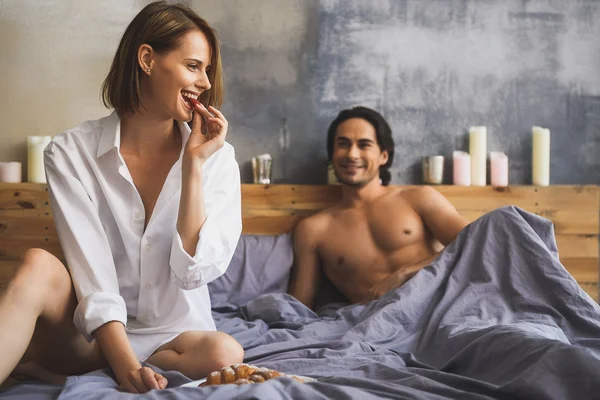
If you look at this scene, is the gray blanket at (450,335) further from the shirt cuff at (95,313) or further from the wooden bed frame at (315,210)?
the wooden bed frame at (315,210)

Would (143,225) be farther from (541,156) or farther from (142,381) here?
(541,156)

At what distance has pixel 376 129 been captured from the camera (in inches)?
114

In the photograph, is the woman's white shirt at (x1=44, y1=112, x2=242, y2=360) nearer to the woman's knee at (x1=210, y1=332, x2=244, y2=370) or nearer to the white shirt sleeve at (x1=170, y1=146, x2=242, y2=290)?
the white shirt sleeve at (x1=170, y1=146, x2=242, y2=290)

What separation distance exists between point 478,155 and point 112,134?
5.46 ft

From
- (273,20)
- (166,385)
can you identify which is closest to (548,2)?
(273,20)

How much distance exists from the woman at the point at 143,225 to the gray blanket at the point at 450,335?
0.38 feet

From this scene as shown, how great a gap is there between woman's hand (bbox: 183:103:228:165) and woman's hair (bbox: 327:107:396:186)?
1.08 meters

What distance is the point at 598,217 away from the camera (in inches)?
121

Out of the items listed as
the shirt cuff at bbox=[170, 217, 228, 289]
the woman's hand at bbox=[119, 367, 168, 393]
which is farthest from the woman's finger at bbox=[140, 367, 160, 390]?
the shirt cuff at bbox=[170, 217, 228, 289]

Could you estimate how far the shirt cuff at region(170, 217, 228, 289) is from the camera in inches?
67.2

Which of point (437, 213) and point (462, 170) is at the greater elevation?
point (462, 170)

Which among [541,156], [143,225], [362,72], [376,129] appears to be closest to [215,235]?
[143,225]

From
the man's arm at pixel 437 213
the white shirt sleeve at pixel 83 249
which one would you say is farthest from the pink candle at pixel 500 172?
the white shirt sleeve at pixel 83 249

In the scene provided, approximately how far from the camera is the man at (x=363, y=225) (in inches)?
107
